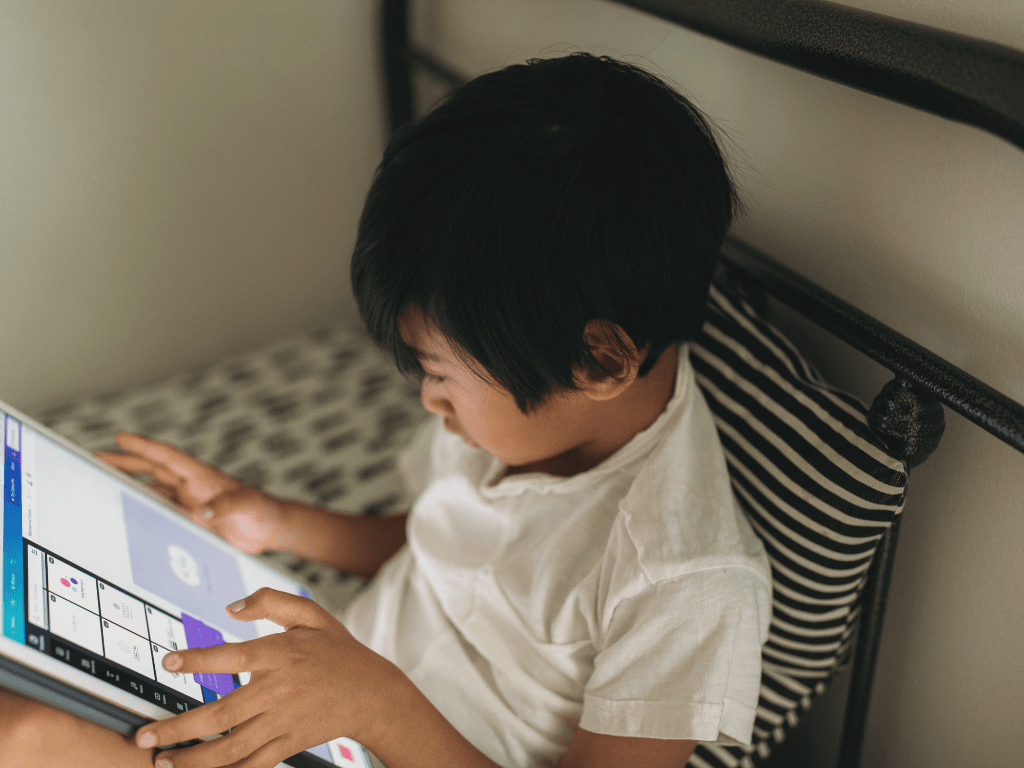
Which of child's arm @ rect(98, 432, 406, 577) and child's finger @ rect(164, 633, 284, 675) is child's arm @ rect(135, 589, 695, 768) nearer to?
child's finger @ rect(164, 633, 284, 675)

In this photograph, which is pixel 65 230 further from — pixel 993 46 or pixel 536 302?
pixel 993 46

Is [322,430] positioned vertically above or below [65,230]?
below

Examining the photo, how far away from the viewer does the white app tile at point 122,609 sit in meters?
0.51

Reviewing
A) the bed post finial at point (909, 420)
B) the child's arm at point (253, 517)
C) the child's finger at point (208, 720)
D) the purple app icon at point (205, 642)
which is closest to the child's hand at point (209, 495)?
the child's arm at point (253, 517)

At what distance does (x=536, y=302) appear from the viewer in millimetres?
540

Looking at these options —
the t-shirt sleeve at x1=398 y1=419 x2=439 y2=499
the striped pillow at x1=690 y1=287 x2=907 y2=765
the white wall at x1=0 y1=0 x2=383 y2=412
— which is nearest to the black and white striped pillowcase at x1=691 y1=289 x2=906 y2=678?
the striped pillow at x1=690 y1=287 x2=907 y2=765

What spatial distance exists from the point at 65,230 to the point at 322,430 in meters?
0.48

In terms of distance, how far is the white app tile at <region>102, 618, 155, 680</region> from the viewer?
18.7 inches

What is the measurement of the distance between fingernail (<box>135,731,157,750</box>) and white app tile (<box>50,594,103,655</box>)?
0.18 ft

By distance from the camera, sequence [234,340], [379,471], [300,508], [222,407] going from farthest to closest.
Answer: [234,340]
[222,407]
[379,471]
[300,508]

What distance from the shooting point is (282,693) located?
0.52 meters

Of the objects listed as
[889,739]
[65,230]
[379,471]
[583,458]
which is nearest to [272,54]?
[65,230]

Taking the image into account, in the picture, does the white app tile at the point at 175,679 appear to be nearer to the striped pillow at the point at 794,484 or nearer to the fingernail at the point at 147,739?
the fingernail at the point at 147,739

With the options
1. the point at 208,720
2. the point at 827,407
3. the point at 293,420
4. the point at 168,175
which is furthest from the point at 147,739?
the point at 168,175
